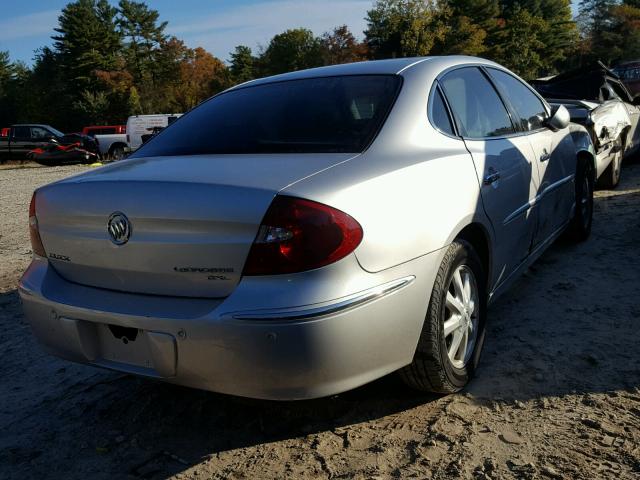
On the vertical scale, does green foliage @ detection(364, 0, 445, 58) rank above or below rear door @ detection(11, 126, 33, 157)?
above

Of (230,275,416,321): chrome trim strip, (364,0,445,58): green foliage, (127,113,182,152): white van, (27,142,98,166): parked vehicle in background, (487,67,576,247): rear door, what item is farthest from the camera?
(364,0,445,58): green foliage

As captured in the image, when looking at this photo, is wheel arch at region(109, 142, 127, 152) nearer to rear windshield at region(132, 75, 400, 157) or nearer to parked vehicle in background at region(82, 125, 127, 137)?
parked vehicle in background at region(82, 125, 127, 137)

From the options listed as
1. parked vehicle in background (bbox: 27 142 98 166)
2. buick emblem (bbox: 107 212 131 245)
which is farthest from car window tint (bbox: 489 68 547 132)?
parked vehicle in background (bbox: 27 142 98 166)

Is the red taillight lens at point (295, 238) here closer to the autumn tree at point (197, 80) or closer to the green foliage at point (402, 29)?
the green foliage at point (402, 29)

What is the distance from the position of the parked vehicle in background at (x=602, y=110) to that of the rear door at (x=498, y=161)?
3014mm

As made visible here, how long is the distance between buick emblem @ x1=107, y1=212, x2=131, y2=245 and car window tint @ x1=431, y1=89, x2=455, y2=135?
54.7 inches

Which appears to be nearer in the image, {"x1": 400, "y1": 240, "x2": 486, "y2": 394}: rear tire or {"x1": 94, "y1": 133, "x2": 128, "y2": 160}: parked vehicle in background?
{"x1": 400, "y1": 240, "x2": 486, "y2": 394}: rear tire

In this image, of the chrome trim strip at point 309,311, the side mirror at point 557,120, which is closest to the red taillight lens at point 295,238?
the chrome trim strip at point 309,311

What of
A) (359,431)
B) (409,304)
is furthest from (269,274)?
(359,431)

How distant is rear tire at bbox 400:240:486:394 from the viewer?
7.58ft

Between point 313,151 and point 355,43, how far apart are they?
62616 mm

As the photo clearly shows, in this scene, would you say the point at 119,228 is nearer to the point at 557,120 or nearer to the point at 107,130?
the point at 557,120

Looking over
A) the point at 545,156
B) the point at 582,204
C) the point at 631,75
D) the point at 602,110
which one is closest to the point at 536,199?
the point at 545,156

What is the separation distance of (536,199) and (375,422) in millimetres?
1748
